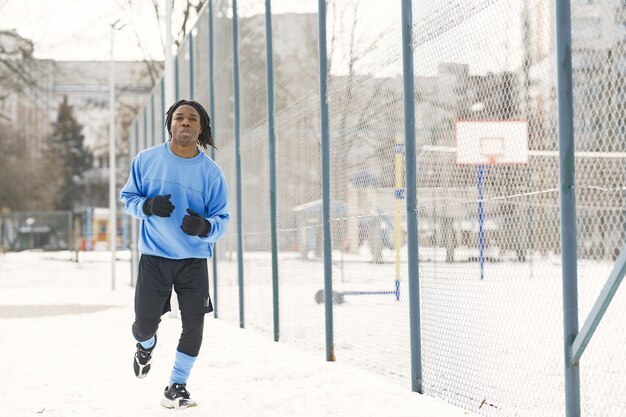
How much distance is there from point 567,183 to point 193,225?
1.96 meters

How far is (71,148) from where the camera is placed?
7381 cm

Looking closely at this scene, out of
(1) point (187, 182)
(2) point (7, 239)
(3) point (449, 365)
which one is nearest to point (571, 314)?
(3) point (449, 365)

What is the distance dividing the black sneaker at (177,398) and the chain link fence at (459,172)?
137cm

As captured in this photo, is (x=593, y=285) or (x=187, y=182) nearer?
(x=187, y=182)

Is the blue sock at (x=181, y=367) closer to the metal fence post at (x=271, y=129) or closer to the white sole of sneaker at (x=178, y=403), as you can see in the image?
the white sole of sneaker at (x=178, y=403)

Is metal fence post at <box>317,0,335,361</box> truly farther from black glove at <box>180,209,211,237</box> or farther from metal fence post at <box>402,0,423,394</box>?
black glove at <box>180,209,211,237</box>

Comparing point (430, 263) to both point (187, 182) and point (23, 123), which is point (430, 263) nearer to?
point (187, 182)

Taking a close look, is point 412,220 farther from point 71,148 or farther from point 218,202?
point 71,148

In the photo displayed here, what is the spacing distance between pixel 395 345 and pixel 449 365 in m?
1.25

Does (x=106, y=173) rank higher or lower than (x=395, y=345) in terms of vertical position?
higher

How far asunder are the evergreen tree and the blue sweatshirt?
221 feet

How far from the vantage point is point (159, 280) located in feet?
17.4

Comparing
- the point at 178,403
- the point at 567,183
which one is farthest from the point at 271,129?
the point at 567,183

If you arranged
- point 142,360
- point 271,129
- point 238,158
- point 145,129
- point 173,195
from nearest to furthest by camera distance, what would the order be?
point 173,195
point 142,360
point 271,129
point 238,158
point 145,129
